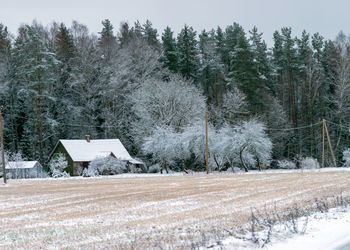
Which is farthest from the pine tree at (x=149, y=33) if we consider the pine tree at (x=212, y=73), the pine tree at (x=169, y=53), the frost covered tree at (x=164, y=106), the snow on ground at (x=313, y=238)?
the snow on ground at (x=313, y=238)

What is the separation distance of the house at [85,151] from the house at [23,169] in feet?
12.8

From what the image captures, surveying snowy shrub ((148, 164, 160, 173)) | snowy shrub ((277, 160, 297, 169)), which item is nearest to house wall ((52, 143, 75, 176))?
snowy shrub ((148, 164, 160, 173))

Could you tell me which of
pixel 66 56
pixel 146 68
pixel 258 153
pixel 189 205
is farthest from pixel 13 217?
pixel 66 56

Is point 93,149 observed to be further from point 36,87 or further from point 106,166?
point 36,87

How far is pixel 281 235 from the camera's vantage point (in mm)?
9234

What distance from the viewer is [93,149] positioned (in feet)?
201

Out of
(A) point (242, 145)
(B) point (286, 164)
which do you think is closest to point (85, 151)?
(A) point (242, 145)

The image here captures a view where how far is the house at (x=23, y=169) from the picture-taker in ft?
183

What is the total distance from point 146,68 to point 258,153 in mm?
22340

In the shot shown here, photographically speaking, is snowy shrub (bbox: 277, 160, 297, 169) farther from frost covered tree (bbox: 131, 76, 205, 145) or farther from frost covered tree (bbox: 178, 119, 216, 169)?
frost covered tree (bbox: 131, 76, 205, 145)

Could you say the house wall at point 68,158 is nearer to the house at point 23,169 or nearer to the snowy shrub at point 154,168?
the house at point 23,169

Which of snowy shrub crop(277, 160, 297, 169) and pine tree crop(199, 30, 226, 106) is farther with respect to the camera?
pine tree crop(199, 30, 226, 106)

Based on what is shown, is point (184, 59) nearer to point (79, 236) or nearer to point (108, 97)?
point (108, 97)

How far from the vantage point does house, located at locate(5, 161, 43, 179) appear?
5588cm
